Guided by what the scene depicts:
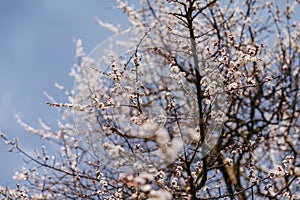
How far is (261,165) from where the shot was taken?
7.86 metres

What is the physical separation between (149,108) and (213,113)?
732 mm

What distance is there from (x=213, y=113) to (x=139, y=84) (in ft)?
2.46

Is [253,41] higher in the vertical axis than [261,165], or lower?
higher

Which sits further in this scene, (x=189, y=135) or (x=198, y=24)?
(x=198, y=24)

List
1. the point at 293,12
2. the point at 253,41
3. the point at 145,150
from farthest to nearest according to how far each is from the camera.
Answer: the point at 293,12
the point at 253,41
the point at 145,150

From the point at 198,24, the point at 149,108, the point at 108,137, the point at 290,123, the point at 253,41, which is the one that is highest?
the point at 198,24

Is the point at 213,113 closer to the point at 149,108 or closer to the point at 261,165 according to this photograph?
the point at 149,108

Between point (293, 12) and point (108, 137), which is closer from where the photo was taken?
point (108, 137)

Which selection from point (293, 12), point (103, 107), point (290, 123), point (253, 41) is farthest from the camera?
point (293, 12)

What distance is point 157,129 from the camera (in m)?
3.38

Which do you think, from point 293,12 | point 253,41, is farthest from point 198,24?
point 293,12

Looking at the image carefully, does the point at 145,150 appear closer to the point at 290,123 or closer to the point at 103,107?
the point at 103,107

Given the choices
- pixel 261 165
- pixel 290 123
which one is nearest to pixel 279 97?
pixel 290 123

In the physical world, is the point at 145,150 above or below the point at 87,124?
below
